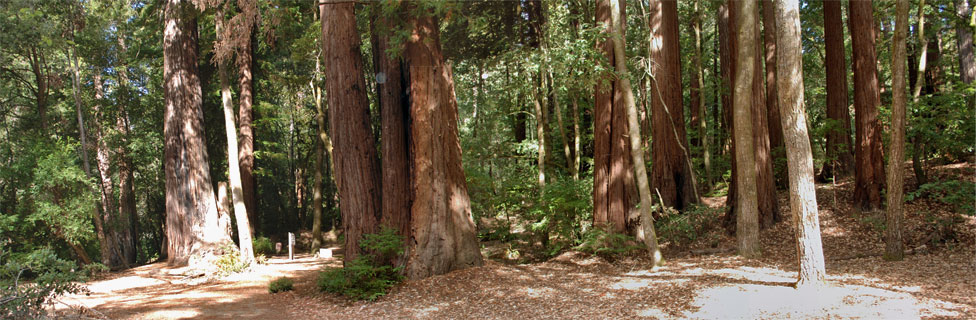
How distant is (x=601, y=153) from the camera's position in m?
11.8

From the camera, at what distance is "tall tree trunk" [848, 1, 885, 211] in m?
10.9

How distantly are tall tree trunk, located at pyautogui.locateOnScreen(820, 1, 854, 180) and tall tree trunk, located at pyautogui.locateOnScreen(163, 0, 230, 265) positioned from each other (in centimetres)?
1611

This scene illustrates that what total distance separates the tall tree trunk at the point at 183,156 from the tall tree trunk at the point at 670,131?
39.3 feet

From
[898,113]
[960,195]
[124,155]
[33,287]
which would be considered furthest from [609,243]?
[124,155]

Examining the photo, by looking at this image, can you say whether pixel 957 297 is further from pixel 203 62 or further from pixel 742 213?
pixel 203 62

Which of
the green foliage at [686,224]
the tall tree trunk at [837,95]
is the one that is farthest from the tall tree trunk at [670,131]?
the tall tree trunk at [837,95]

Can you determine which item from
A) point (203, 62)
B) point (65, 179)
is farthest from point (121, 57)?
point (65, 179)

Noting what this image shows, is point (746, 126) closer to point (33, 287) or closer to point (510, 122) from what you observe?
point (33, 287)

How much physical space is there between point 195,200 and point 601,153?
37.3 ft

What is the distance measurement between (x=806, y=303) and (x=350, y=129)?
818 cm

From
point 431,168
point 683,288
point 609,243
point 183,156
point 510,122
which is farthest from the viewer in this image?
point 510,122

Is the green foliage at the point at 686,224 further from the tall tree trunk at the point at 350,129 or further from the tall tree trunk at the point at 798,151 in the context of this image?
the tall tree trunk at the point at 350,129

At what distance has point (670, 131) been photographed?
44.4ft

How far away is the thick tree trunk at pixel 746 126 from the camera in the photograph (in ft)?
28.2
